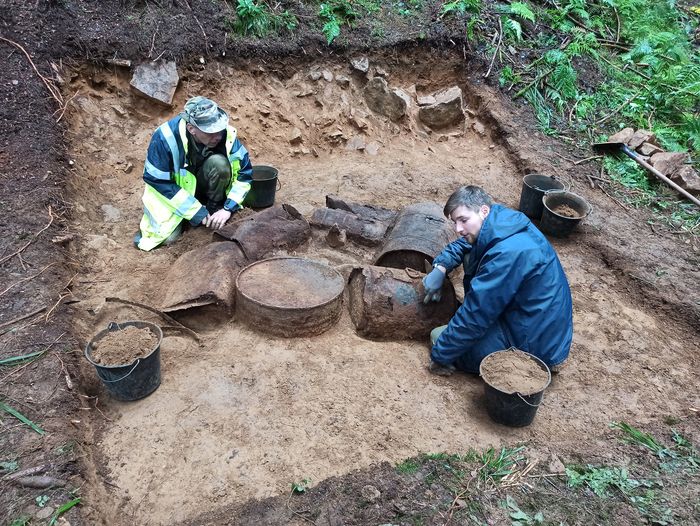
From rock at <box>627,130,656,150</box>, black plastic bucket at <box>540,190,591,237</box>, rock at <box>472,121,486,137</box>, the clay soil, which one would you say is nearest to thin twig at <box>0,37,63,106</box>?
the clay soil

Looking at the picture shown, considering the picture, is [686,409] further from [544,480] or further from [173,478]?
[173,478]

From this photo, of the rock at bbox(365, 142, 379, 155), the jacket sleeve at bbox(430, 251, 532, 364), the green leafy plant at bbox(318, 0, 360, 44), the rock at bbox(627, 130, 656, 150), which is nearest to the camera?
the jacket sleeve at bbox(430, 251, 532, 364)

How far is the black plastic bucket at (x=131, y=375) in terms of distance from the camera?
129 inches

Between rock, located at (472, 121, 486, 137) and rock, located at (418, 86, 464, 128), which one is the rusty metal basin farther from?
rock, located at (472, 121, 486, 137)

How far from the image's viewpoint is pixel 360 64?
7434 mm

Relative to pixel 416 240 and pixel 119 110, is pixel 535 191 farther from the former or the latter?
pixel 119 110

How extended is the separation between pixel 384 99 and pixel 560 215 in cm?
319

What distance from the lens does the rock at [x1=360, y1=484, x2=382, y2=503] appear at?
2817 millimetres

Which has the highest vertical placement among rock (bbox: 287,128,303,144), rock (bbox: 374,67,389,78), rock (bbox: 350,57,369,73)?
rock (bbox: 350,57,369,73)

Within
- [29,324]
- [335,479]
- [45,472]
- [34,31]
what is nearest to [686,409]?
[335,479]

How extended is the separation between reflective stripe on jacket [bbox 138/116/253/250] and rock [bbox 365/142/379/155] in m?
2.47

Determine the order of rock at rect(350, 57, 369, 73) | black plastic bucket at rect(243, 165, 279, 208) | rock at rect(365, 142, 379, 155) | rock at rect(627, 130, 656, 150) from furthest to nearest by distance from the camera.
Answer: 1. rock at rect(350, 57, 369, 73)
2. rock at rect(365, 142, 379, 155)
3. rock at rect(627, 130, 656, 150)
4. black plastic bucket at rect(243, 165, 279, 208)

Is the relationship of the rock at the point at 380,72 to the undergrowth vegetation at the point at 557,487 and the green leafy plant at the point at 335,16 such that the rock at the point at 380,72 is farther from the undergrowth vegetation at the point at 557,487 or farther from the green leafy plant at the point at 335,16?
the undergrowth vegetation at the point at 557,487

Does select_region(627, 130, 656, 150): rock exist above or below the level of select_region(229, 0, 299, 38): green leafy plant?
below
